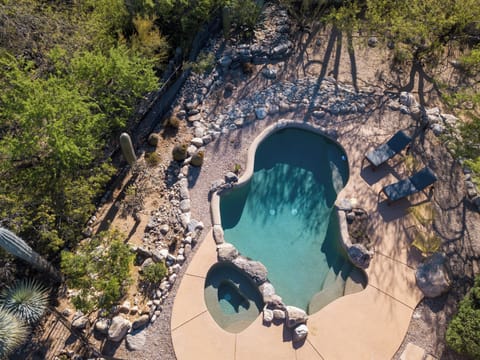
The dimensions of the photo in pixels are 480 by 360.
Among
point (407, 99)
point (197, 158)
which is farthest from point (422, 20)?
point (197, 158)

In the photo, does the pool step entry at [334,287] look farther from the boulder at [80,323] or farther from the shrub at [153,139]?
the shrub at [153,139]

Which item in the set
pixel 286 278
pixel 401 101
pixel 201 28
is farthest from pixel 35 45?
pixel 401 101

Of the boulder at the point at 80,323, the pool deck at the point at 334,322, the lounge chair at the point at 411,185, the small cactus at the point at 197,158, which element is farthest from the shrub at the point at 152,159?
the lounge chair at the point at 411,185

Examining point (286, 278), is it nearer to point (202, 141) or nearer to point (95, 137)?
point (202, 141)

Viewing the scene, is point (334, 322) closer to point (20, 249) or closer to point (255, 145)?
point (255, 145)

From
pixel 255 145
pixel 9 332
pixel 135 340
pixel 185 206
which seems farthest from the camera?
pixel 255 145

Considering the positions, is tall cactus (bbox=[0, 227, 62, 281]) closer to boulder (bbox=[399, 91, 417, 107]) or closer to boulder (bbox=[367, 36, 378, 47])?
boulder (bbox=[399, 91, 417, 107])

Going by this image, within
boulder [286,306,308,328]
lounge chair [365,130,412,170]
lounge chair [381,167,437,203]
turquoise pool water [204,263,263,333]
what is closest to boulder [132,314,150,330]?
turquoise pool water [204,263,263,333]
